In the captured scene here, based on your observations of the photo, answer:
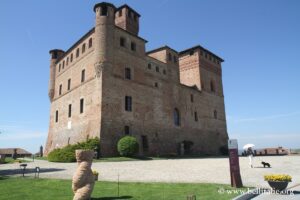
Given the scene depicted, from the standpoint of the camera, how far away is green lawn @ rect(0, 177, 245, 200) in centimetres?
810

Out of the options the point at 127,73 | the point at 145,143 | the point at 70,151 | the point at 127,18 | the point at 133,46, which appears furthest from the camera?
the point at 127,18

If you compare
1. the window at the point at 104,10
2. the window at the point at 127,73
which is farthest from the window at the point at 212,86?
the window at the point at 104,10

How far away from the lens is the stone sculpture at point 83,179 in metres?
7.28

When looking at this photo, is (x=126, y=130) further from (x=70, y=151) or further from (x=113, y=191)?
(x=113, y=191)

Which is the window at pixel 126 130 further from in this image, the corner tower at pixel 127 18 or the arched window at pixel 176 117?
the corner tower at pixel 127 18

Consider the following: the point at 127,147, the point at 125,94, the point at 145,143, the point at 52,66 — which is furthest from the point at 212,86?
the point at 52,66

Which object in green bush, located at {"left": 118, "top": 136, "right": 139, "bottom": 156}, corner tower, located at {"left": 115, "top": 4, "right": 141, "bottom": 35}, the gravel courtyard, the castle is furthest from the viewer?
corner tower, located at {"left": 115, "top": 4, "right": 141, "bottom": 35}

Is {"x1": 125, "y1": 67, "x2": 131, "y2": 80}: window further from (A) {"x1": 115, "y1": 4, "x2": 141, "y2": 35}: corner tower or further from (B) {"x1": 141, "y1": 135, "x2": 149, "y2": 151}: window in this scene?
(B) {"x1": 141, "y1": 135, "x2": 149, "y2": 151}: window

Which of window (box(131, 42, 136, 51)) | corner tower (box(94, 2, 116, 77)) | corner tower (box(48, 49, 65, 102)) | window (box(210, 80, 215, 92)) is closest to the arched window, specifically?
window (box(131, 42, 136, 51))

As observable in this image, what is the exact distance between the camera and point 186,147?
3688 centimetres

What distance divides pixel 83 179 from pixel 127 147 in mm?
17025

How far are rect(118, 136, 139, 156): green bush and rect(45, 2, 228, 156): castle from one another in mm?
1255

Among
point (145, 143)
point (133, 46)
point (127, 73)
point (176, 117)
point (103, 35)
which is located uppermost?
point (133, 46)

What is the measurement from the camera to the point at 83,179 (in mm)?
7562
